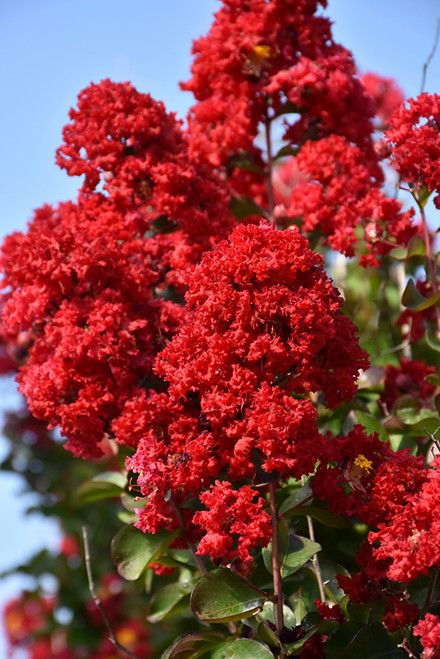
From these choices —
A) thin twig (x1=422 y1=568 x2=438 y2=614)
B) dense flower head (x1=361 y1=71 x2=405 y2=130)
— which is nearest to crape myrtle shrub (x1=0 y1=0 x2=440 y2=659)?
thin twig (x1=422 y1=568 x2=438 y2=614)

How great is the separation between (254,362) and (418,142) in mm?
779

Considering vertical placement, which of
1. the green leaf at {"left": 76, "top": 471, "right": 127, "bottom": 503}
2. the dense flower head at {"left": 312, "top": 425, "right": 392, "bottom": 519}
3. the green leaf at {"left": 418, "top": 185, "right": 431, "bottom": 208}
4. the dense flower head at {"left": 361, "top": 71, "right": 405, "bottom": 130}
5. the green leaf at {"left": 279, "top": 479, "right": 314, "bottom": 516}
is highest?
the dense flower head at {"left": 361, "top": 71, "right": 405, "bottom": 130}

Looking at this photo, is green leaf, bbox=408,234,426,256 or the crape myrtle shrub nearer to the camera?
the crape myrtle shrub

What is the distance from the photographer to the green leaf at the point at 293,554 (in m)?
1.50

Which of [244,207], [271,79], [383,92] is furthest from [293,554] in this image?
[383,92]

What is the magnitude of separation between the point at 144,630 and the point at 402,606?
2849 mm

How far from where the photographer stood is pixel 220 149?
2.32 meters

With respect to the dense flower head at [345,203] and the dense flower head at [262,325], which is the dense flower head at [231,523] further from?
the dense flower head at [345,203]

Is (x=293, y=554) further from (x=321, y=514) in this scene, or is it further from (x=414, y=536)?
(x=414, y=536)

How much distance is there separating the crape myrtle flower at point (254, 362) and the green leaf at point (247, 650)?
0.87 ft

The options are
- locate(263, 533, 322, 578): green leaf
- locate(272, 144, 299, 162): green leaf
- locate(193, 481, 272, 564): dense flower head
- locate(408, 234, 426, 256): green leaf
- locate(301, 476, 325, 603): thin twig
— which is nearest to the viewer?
locate(193, 481, 272, 564): dense flower head

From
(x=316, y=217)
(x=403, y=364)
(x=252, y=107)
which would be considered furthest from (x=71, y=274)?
(x=403, y=364)

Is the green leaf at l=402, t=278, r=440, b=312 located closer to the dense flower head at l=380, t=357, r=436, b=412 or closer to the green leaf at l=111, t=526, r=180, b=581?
the dense flower head at l=380, t=357, r=436, b=412

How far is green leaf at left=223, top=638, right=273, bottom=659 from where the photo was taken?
4.61 feet
